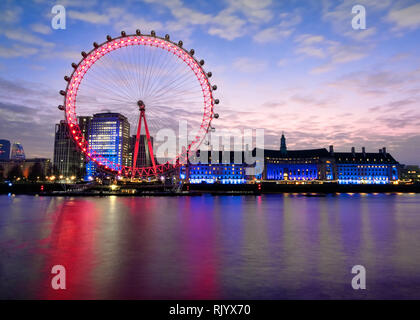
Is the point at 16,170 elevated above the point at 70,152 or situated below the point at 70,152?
below

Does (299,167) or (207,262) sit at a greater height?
(299,167)

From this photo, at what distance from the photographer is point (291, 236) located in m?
16.6

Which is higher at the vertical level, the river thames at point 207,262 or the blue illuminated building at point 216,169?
the blue illuminated building at point 216,169

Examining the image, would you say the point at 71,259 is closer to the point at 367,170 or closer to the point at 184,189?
the point at 184,189

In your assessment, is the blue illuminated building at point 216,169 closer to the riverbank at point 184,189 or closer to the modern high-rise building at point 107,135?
the riverbank at point 184,189

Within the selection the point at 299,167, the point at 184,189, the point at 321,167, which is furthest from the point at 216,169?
the point at 321,167

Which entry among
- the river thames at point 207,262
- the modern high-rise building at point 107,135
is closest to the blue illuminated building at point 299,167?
the modern high-rise building at point 107,135

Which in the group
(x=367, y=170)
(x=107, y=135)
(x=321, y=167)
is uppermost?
(x=107, y=135)

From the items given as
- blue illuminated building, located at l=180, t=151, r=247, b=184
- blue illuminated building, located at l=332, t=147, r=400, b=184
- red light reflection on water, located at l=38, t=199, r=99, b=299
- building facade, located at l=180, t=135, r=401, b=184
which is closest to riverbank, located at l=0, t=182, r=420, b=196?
building facade, located at l=180, t=135, r=401, b=184

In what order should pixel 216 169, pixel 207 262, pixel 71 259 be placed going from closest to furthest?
pixel 207 262, pixel 71 259, pixel 216 169
